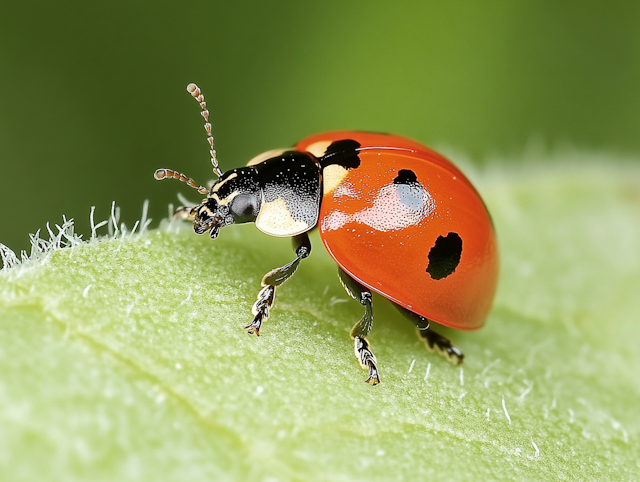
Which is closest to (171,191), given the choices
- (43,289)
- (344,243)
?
(344,243)

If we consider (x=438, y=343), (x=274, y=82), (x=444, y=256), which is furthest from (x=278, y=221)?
(x=274, y=82)

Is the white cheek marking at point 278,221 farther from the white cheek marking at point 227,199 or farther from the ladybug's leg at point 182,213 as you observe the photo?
the ladybug's leg at point 182,213

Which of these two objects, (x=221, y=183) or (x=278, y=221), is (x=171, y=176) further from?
(x=278, y=221)

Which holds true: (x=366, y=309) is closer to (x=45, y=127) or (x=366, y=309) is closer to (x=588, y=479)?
(x=588, y=479)

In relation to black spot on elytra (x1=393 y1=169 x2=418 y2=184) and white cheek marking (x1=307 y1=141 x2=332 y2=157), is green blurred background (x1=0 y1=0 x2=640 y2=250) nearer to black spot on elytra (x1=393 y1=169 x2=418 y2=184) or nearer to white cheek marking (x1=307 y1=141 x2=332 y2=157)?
white cheek marking (x1=307 y1=141 x2=332 y2=157)

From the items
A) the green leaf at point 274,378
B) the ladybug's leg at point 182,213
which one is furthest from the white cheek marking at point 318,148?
the ladybug's leg at point 182,213
